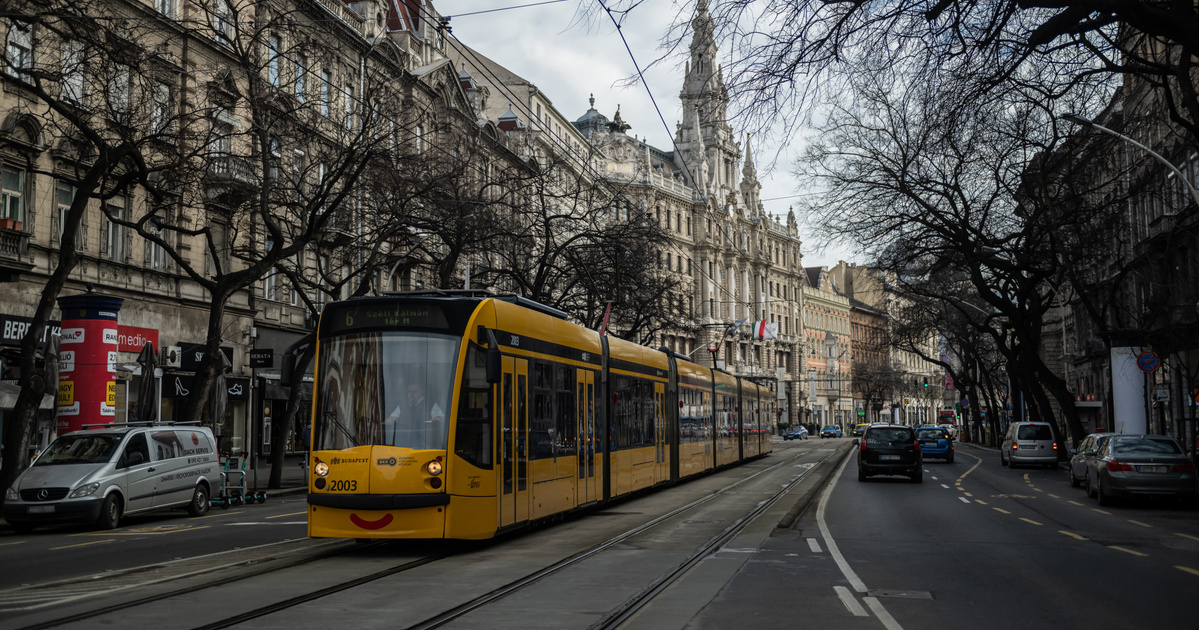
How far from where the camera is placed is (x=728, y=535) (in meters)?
15.5

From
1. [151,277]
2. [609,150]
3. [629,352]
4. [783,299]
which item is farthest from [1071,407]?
[783,299]

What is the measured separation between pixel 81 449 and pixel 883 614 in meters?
15.2

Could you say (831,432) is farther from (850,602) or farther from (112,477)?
(850,602)

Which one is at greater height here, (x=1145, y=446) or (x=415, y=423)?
(x=415, y=423)

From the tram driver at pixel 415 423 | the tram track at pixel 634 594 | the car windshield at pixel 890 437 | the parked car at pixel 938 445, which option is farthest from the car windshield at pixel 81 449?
the parked car at pixel 938 445

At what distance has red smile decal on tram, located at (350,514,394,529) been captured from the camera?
502 inches

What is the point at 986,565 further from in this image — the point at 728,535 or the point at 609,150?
the point at 609,150

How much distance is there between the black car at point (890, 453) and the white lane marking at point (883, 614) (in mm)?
20032

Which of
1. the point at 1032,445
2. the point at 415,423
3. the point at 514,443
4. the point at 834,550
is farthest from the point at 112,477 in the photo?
the point at 1032,445

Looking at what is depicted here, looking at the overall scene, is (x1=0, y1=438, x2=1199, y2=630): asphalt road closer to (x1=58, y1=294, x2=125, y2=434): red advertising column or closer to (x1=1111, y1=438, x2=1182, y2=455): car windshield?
(x1=1111, y1=438, x2=1182, y2=455): car windshield

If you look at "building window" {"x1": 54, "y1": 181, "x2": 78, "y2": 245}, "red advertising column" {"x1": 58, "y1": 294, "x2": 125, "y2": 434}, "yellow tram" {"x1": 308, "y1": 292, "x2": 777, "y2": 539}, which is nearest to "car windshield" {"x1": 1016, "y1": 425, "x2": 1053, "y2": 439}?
"yellow tram" {"x1": 308, "y1": 292, "x2": 777, "y2": 539}

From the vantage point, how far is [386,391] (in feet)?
42.8

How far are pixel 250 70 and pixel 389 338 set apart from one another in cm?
1024

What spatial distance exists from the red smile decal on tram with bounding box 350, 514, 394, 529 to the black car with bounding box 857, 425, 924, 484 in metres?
19.0
